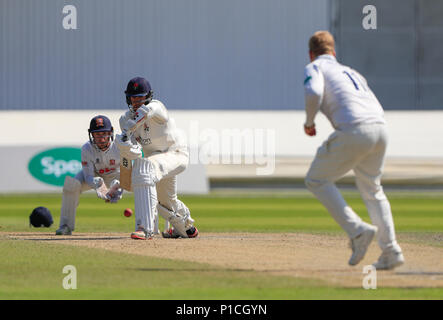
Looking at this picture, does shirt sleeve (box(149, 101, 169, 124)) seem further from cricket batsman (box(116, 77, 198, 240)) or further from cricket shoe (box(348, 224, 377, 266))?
cricket shoe (box(348, 224, 377, 266))

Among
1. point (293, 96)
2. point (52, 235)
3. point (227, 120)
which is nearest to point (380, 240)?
point (52, 235)

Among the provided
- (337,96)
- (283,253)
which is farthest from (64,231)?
(337,96)

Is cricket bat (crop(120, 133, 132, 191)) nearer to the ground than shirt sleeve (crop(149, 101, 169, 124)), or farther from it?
nearer to the ground

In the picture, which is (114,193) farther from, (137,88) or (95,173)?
(137,88)

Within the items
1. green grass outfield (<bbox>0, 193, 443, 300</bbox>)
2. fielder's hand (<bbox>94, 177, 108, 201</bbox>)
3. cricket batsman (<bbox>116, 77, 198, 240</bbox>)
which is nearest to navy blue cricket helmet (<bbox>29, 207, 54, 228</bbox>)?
green grass outfield (<bbox>0, 193, 443, 300</bbox>)

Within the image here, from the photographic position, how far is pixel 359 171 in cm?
813

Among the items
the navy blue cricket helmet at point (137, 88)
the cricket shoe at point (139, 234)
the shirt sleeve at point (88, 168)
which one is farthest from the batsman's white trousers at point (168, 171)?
the shirt sleeve at point (88, 168)

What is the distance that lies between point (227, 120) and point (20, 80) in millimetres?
11089

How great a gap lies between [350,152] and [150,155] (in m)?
3.49

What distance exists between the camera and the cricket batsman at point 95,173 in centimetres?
1178

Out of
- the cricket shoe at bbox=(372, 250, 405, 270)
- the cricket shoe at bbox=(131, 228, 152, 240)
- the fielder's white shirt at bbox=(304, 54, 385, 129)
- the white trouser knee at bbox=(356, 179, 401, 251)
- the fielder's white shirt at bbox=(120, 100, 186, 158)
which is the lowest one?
the cricket shoe at bbox=(131, 228, 152, 240)

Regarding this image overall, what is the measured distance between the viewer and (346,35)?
105 ft

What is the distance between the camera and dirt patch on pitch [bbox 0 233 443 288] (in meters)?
8.02

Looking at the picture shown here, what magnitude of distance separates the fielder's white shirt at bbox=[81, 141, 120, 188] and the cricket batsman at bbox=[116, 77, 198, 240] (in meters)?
1.18
